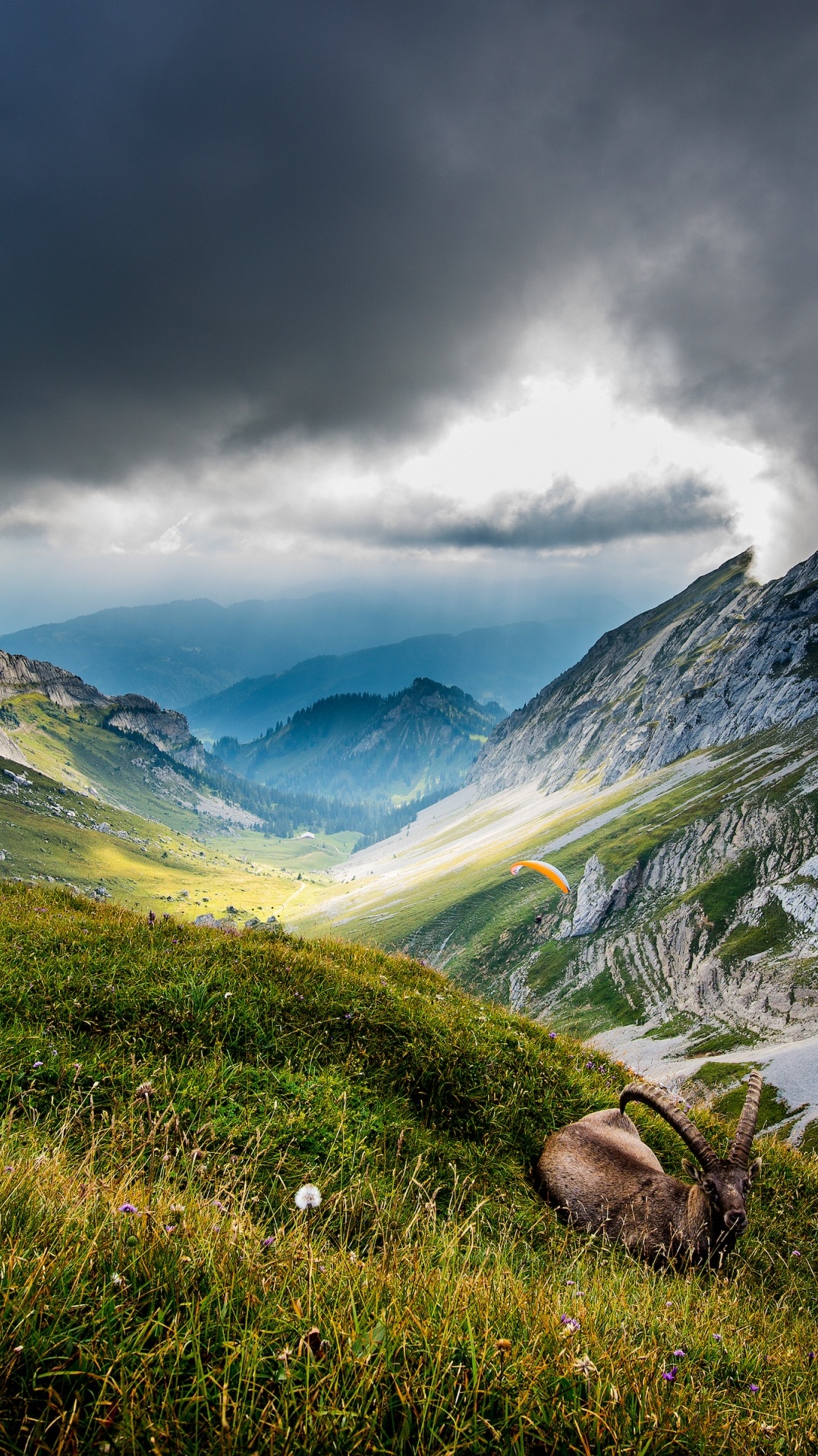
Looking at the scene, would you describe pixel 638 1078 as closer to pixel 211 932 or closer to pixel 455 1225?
pixel 455 1225

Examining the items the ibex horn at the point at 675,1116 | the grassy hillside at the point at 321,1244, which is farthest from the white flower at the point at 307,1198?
the ibex horn at the point at 675,1116

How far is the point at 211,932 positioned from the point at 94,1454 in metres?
8.57

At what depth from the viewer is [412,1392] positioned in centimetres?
243

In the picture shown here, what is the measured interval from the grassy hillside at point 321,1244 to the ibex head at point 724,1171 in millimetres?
500

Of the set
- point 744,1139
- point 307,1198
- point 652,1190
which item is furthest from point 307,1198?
point 744,1139

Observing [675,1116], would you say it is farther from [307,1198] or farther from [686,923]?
[686,923]

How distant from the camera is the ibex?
620 cm

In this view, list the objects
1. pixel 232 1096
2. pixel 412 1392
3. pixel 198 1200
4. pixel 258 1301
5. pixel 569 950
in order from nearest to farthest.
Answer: pixel 412 1392
pixel 258 1301
pixel 198 1200
pixel 232 1096
pixel 569 950

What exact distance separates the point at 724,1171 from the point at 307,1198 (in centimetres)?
480

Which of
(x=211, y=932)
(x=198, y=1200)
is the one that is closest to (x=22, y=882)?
(x=211, y=932)

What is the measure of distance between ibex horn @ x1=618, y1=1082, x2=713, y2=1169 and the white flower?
415 cm

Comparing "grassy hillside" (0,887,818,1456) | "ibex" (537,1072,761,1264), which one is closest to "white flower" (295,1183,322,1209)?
"grassy hillside" (0,887,818,1456)

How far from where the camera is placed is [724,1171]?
6.56 meters

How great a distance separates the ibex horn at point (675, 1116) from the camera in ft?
21.3
